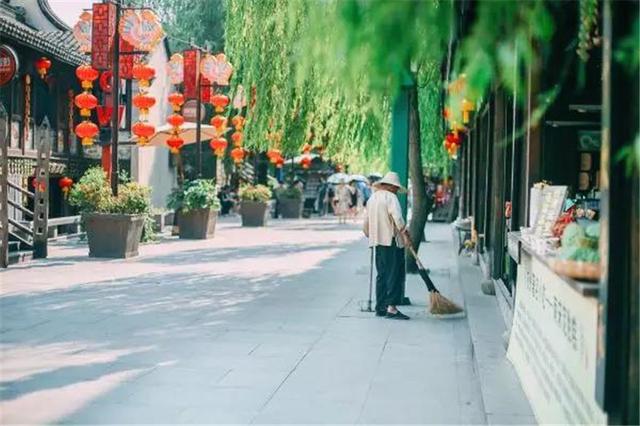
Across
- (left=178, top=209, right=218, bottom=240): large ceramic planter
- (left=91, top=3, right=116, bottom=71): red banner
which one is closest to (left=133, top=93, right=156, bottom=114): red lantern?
(left=91, top=3, right=116, bottom=71): red banner

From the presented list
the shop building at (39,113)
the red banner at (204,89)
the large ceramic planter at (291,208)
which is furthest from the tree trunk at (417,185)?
the large ceramic planter at (291,208)

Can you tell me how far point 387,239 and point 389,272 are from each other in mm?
420

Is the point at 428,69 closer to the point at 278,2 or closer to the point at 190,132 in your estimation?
the point at 278,2

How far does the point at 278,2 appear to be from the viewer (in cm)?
1227

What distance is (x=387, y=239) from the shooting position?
9570 millimetres

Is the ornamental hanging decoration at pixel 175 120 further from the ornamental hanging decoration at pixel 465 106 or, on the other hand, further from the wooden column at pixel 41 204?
the ornamental hanging decoration at pixel 465 106

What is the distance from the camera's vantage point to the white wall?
92.2 ft

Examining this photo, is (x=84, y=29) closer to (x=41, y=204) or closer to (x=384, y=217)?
(x=41, y=204)

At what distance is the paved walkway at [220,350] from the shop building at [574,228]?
96 centimetres

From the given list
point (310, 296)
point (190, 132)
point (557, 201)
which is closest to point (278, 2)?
point (310, 296)

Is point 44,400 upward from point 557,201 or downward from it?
downward

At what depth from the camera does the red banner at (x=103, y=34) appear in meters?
16.5

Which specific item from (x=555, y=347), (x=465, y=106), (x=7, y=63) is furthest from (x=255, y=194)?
(x=555, y=347)

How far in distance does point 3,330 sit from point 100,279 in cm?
408
